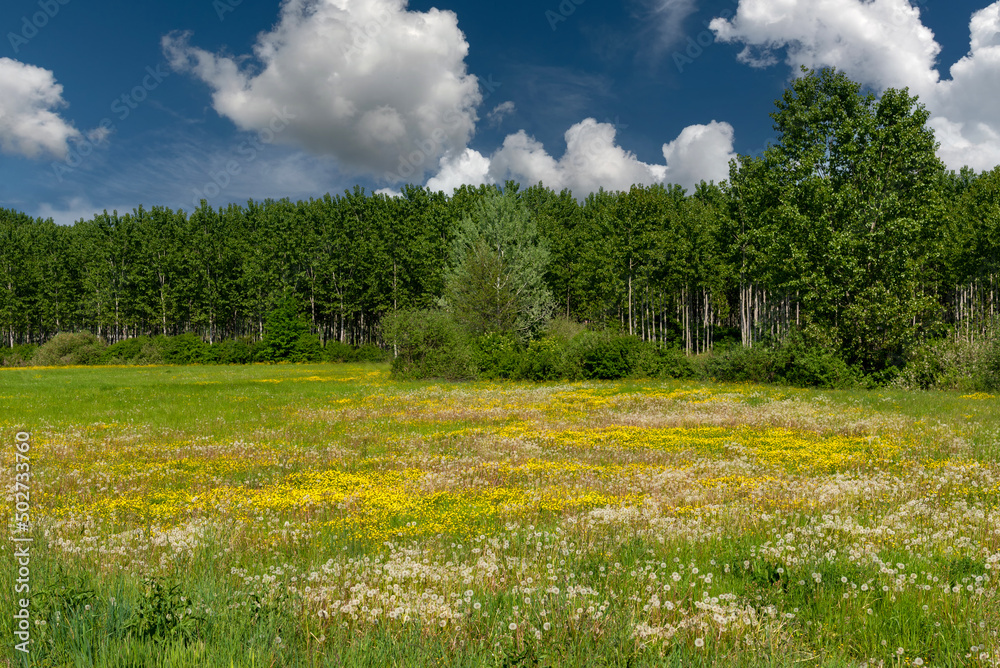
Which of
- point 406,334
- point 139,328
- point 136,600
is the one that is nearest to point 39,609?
point 136,600

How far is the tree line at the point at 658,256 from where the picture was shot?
36188 mm

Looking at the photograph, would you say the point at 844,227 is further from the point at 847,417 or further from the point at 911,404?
the point at 847,417

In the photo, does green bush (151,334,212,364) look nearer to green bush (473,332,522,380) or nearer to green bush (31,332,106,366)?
green bush (31,332,106,366)

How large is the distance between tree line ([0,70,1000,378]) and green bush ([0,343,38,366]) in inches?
589

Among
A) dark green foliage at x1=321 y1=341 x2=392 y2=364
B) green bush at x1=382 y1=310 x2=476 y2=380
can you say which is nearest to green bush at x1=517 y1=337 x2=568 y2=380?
green bush at x1=382 y1=310 x2=476 y2=380

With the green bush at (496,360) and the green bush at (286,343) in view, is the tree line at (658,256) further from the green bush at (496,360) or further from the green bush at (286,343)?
the green bush at (496,360)

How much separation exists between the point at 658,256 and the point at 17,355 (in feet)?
311

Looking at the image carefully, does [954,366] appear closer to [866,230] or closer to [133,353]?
[866,230]

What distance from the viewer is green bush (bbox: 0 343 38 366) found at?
7219 centimetres

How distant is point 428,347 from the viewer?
40.0m

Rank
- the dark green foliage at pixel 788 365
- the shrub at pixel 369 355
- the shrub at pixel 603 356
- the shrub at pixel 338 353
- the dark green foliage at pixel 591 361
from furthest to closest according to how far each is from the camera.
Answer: the shrub at pixel 338 353, the shrub at pixel 369 355, the shrub at pixel 603 356, the dark green foliage at pixel 591 361, the dark green foliage at pixel 788 365

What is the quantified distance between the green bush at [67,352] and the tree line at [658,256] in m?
19.2

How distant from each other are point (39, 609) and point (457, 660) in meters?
3.80

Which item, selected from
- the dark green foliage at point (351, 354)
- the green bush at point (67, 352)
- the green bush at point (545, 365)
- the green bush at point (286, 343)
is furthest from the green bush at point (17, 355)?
the green bush at point (545, 365)
